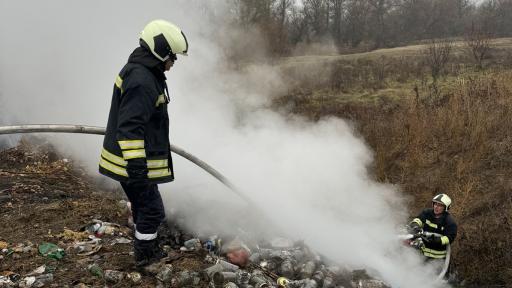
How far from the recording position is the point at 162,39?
304 cm

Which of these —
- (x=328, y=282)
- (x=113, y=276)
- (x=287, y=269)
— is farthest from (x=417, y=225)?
(x=113, y=276)

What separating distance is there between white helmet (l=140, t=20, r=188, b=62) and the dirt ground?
1.77 metres

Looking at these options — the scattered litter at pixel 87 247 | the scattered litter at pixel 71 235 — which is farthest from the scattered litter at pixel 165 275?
the scattered litter at pixel 71 235

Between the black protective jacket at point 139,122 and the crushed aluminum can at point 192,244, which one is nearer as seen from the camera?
the black protective jacket at point 139,122

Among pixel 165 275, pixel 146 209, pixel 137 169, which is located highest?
pixel 137 169

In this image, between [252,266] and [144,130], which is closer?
[144,130]

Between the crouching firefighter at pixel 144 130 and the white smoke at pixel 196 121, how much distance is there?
5.34ft

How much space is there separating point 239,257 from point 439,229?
2.72 metres

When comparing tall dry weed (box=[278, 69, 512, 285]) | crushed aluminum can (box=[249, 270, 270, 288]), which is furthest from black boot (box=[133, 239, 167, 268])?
tall dry weed (box=[278, 69, 512, 285])

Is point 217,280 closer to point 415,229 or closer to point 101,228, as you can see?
point 101,228

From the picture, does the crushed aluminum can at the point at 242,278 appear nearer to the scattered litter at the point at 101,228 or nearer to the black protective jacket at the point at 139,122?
the black protective jacket at the point at 139,122

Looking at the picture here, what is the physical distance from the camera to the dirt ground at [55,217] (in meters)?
3.30

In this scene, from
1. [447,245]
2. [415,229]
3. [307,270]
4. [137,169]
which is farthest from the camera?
[415,229]

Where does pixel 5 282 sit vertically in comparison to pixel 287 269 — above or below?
above
